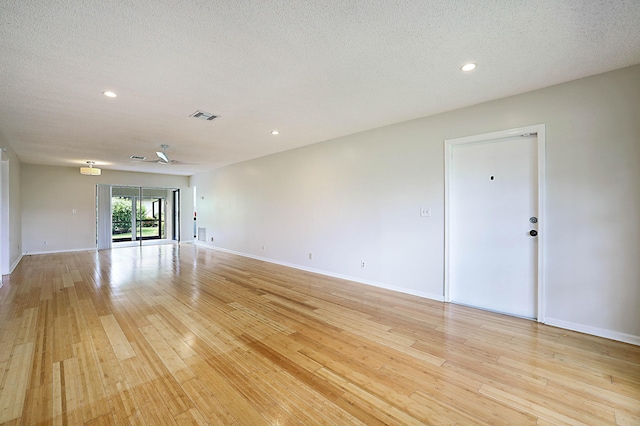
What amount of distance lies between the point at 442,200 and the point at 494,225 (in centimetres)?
70

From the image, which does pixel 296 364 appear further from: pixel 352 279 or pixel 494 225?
pixel 494 225

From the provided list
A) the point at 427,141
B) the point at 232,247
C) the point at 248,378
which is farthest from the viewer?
the point at 232,247

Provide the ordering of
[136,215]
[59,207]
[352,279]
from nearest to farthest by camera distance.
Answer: [352,279], [59,207], [136,215]

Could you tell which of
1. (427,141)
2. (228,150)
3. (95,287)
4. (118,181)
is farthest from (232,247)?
(427,141)

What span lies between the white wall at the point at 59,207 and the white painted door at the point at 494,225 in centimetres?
1023

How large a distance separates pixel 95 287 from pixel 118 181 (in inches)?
235

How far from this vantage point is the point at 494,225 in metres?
3.49

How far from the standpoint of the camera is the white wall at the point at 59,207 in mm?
7891

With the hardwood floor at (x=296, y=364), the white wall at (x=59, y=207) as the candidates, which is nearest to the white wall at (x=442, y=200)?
the hardwood floor at (x=296, y=364)

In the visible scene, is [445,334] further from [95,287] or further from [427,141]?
[95,287]

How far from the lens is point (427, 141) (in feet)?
13.1

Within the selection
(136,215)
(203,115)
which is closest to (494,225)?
(203,115)

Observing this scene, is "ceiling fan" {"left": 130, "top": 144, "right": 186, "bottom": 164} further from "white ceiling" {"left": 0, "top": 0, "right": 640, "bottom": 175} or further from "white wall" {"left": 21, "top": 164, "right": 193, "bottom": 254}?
"white wall" {"left": 21, "top": 164, "right": 193, "bottom": 254}

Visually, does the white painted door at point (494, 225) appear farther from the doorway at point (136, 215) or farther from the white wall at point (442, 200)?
the doorway at point (136, 215)
